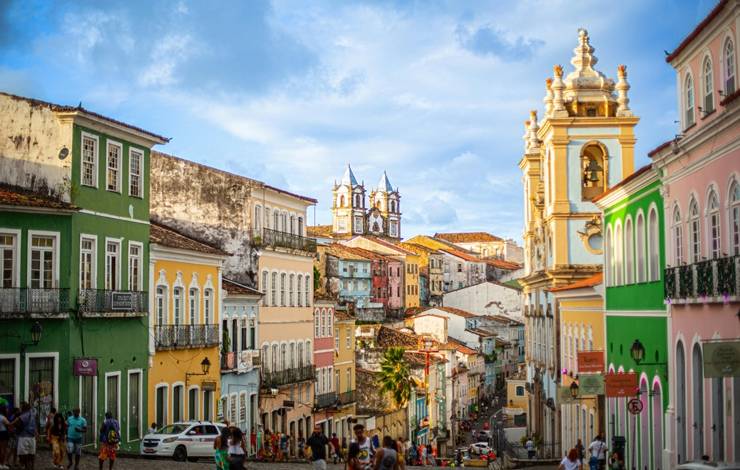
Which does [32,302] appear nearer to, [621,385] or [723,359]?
[621,385]

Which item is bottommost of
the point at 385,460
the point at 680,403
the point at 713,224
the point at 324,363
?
the point at 385,460

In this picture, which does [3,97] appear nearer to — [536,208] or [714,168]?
[714,168]

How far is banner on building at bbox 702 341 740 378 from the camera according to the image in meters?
20.7

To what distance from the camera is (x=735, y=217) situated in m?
24.4

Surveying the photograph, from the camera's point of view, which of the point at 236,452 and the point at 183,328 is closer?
the point at 236,452

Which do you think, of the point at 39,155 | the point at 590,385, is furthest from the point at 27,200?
the point at 590,385

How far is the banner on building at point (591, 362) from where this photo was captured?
121 ft

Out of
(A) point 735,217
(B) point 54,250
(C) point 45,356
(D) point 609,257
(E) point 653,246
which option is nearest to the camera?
(A) point 735,217

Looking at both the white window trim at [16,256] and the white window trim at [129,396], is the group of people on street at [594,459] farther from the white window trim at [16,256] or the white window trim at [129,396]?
the white window trim at [16,256]

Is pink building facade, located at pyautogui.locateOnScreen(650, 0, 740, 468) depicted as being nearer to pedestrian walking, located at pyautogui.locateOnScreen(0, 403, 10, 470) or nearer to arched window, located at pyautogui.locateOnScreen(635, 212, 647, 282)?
arched window, located at pyautogui.locateOnScreen(635, 212, 647, 282)

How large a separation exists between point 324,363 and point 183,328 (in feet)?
75.5

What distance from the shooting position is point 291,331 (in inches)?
2384

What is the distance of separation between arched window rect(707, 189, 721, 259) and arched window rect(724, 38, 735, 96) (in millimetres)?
2337

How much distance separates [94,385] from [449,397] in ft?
216
